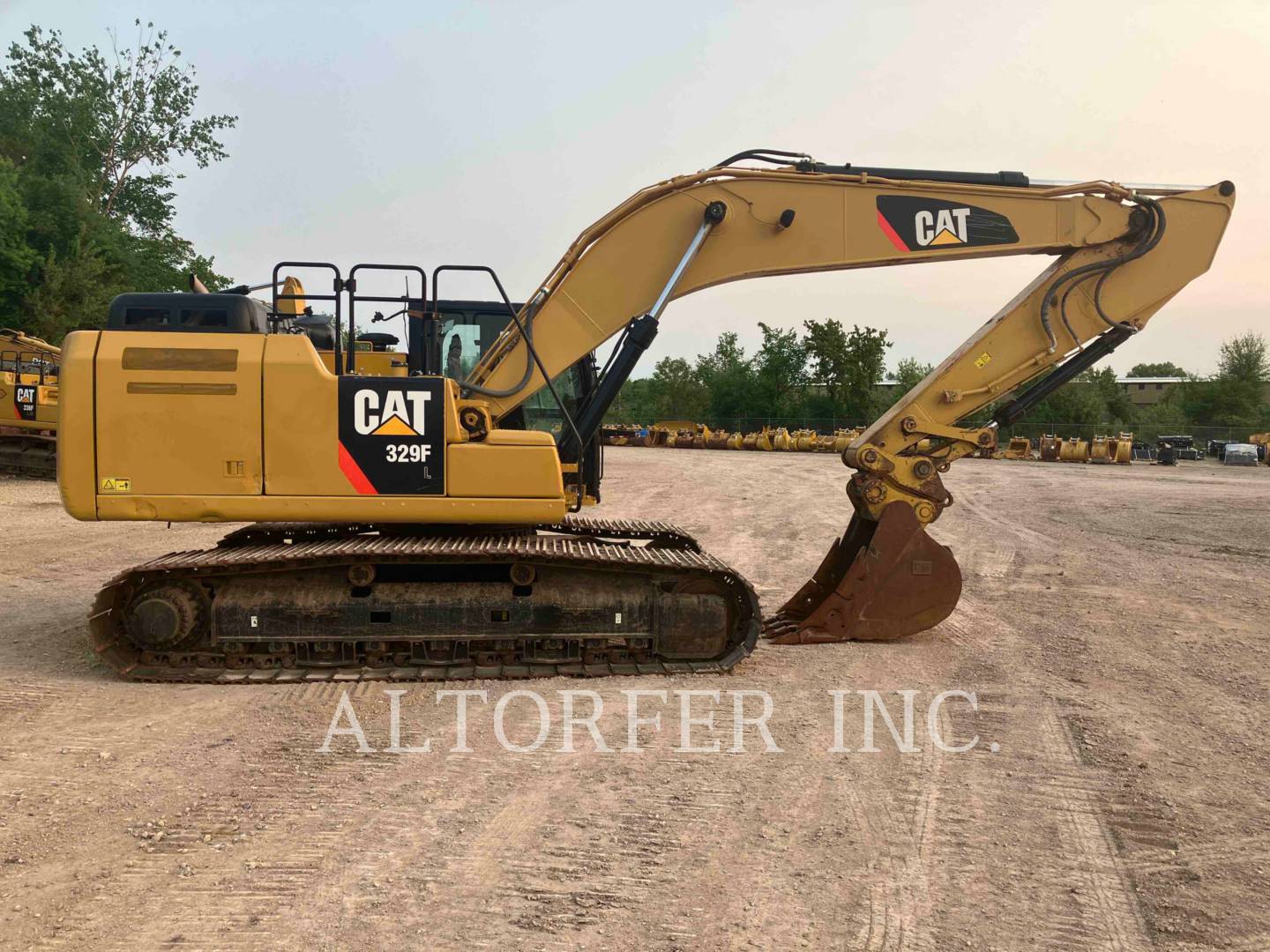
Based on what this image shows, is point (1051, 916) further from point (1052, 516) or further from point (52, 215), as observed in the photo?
point (52, 215)

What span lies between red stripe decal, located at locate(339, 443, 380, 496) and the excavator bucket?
10.8 ft

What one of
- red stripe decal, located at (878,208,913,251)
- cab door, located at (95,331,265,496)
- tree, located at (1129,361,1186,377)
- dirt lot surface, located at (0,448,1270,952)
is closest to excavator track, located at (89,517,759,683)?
dirt lot surface, located at (0,448,1270,952)

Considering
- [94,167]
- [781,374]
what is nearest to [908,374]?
[781,374]

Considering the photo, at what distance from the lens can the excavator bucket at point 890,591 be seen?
7.41 metres

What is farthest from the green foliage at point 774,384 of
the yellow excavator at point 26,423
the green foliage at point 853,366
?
the yellow excavator at point 26,423

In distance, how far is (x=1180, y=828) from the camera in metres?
4.11

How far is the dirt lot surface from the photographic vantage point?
3334mm

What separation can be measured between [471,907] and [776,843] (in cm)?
130

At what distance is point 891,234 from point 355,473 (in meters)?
4.49

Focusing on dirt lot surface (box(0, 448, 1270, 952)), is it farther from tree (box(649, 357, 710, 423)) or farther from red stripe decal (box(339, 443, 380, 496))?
tree (box(649, 357, 710, 423))

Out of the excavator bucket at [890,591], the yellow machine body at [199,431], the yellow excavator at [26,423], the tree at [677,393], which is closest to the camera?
the yellow machine body at [199,431]

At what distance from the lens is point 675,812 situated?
13.9 ft

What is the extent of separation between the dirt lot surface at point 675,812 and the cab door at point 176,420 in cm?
136

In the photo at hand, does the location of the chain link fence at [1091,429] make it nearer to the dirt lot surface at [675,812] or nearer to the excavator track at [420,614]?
the dirt lot surface at [675,812]
